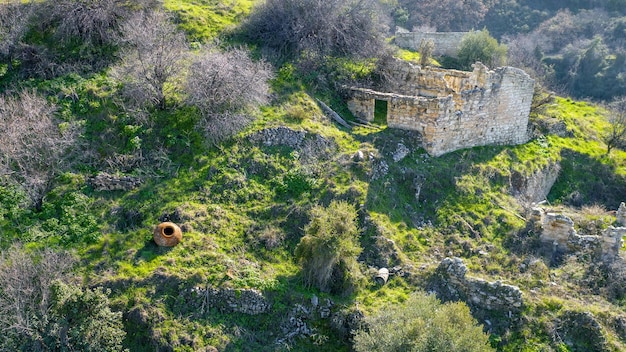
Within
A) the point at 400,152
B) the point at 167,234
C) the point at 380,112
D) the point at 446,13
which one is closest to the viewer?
the point at 167,234

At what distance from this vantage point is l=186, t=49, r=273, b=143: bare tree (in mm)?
17609

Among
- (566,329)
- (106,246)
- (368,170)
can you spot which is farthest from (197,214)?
(566,329)

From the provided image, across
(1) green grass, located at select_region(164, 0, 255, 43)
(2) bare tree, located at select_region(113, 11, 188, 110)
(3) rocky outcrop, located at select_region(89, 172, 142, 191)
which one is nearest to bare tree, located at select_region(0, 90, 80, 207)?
(3) rocky outcrop, located at select_region(89, 172, 142, 191)

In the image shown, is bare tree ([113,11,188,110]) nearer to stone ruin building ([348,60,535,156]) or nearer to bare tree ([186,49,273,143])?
bare tree ([186,49,273,143])

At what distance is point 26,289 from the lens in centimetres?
1298

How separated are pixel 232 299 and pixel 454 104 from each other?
1021 centimetres

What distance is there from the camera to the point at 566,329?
45.8 ft

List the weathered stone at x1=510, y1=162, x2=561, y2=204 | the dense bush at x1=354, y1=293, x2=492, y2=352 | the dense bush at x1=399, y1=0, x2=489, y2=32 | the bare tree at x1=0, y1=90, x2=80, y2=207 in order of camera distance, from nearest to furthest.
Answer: the dense bush at x1=354, y1=293, x2=492, y2=352 → the bare tree at x1=0, y1=90, x2=80, y2=207 → the weathered stone at x1=510, y1=162, x2=561, y2=204 → the dense bush at x1=399, y1=0, x2=489, y2=32

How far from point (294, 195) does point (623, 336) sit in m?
9.10

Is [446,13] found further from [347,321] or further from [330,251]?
[347,321]

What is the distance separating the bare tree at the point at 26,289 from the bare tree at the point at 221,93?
19.1 feet

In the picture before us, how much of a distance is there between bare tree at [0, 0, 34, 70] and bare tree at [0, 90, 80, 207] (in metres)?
2.78

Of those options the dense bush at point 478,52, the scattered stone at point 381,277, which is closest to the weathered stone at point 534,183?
the scattered stone at point 381,277

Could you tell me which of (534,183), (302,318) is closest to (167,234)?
(302,318)
